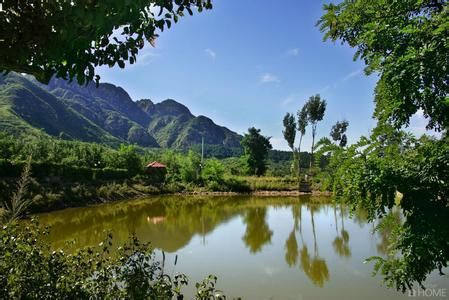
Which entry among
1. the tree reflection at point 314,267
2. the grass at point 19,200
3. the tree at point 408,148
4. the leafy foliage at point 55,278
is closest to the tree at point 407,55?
the tree at point 408,148

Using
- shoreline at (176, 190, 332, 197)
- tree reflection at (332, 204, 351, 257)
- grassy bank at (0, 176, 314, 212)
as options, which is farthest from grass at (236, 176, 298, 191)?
tree reflection at (332, 204, 351, 257)

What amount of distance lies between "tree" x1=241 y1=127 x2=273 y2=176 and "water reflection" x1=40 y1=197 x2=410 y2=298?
21.2m

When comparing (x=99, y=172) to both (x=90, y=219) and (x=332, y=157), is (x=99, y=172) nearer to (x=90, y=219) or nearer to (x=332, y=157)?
(x=90, y=219)

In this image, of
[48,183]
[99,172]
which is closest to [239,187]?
[99,172]

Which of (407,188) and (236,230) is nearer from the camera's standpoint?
(407,188)

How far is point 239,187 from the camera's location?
32188mm

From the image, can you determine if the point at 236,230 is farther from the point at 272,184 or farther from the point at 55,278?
the point at 272,184

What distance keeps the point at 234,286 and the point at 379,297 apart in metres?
2.66

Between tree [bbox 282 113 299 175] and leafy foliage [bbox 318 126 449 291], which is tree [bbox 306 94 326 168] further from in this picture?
leafy foliage [bbox 318 126 449 291]

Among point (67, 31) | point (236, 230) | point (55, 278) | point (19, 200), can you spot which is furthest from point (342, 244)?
point (67, 31)

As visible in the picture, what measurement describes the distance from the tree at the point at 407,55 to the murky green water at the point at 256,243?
154 centimetres

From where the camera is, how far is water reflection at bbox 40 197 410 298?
938 cm

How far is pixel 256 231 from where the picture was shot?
13.7 metres

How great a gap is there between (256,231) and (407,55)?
12.3 meters
